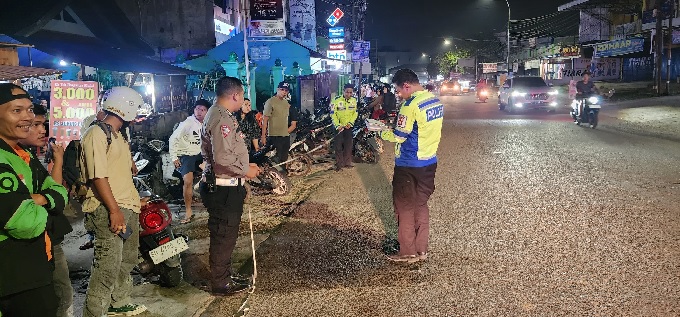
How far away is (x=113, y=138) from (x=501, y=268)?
3710 millimetres

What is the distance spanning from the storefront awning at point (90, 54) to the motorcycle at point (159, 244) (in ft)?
33.5

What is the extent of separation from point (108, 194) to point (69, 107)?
14.3 ft

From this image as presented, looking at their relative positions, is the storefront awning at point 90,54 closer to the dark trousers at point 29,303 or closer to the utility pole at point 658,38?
the dark trousers at point 29,303

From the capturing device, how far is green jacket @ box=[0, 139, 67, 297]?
254 centimetres

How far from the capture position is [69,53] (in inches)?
610

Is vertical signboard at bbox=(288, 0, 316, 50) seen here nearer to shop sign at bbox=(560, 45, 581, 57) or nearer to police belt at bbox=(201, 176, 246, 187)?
shop sign at bbox=(560, 45, 581, 57)

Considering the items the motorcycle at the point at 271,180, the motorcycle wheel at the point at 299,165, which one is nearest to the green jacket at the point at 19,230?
the motorcycle at the point at 271,180

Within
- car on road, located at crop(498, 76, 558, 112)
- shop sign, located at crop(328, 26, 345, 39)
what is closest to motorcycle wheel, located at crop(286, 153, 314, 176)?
car on road, located at crop(498, 76, 558, 112)

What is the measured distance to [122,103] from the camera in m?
4.12

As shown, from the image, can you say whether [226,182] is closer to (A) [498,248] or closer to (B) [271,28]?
(A) [498,248]

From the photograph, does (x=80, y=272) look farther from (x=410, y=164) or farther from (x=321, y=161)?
(x=321, y=161)

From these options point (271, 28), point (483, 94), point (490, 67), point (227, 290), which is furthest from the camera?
point (490, 67)

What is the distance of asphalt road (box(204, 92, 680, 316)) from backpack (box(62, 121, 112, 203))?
58.3 inches

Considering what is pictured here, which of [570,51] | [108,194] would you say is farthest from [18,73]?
[570,51]
